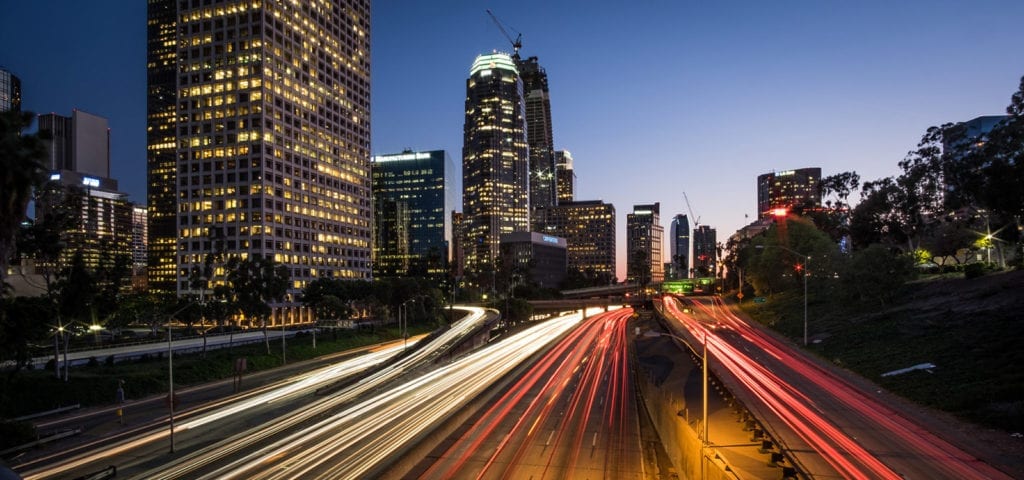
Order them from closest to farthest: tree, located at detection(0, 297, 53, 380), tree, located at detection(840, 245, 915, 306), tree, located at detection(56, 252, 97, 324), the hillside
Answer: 1. the hillside
2. tree, located at detection(0, 297, 53, 380)
3. tree, located at detection(56, 252, 97, 324)
4. tree, located at detection(840, 245, 915, 306)

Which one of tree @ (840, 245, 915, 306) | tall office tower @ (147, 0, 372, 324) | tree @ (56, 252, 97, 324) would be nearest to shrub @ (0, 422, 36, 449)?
tree @ (56, 252, 97, 324)

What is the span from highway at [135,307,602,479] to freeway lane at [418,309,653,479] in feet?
9.92

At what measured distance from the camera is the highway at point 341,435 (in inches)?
1051

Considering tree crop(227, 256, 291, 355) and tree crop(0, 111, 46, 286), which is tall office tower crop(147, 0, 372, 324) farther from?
tree crop(0, 111, 46, 286)

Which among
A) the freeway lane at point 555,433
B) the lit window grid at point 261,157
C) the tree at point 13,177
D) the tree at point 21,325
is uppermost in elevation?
the lit window grid at point 261,157

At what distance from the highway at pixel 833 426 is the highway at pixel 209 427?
2963 centimetres

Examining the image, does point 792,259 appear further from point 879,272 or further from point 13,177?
point 13,177

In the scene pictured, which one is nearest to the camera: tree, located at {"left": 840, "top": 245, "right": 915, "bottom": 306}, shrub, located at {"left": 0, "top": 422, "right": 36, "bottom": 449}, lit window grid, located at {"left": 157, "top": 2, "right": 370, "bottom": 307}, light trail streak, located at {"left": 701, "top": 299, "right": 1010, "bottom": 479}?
light trail streak, located at {"left": 701, "top": 299, "right": 1010, "bottom": 479}

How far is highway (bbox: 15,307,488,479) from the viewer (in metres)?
29.1

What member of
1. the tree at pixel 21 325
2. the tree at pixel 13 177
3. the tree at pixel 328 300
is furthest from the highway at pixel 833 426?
the tree at pixel 328 300

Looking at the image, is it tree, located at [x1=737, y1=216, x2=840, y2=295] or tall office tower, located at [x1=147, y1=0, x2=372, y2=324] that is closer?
tree, located at [x1=737, y1=216, x2=840, y2=295]

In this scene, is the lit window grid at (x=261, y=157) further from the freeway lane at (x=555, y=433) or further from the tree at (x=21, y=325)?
the freeway lane at (x=555, y=433)

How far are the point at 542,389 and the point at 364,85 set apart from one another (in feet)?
484

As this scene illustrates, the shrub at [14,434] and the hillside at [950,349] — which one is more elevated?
the hillside at [950,349]
